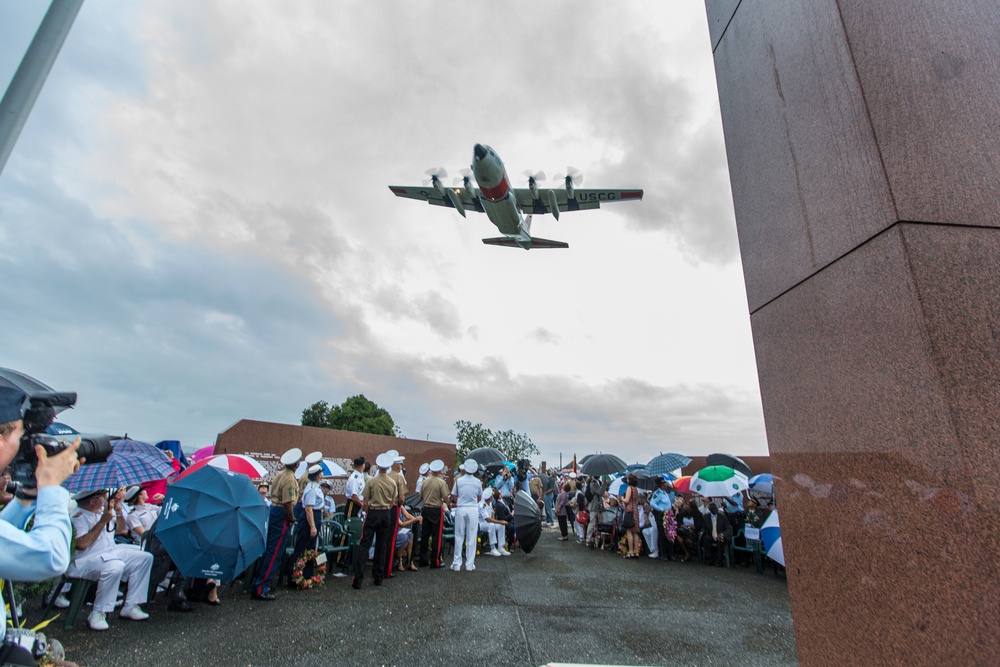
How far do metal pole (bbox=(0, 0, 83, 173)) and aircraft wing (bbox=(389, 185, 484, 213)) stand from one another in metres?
18.5

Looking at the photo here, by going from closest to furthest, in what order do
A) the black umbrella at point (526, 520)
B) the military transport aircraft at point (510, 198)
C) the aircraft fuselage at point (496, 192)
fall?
1. the black umbrella at point (526, 520)
2. the aircraft fuselage at point (496, 192)
3. the military transport aircraft at point (510, 198)

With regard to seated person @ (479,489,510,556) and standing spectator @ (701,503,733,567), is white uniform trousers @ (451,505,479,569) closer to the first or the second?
seated person @ (479,489,510,556)

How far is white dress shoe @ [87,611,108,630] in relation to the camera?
14.8ft

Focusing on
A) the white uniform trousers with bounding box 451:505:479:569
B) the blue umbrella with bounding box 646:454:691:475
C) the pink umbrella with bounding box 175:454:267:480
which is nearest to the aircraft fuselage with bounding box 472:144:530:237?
the blue umbrella with bounding box 646:454:691:475

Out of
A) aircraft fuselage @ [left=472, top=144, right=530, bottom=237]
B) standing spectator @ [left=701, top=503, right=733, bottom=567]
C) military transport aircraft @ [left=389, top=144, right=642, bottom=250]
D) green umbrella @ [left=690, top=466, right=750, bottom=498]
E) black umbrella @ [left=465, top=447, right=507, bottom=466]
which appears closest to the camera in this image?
standing spectator @ [left=701, top=503, right=733, bottom=567]

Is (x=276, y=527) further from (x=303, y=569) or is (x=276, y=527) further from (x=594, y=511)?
(x=594, y=511)

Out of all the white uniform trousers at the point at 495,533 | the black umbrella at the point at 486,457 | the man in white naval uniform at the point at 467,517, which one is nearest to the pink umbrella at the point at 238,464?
the man in white naval uniform at the point at 467,517

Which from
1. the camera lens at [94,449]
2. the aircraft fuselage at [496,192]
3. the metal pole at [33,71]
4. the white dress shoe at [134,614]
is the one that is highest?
the aircraft fuselage at [496,192]

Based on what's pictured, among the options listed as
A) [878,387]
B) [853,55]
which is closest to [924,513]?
[878,387]

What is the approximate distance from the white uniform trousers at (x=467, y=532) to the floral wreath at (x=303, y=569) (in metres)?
2.56

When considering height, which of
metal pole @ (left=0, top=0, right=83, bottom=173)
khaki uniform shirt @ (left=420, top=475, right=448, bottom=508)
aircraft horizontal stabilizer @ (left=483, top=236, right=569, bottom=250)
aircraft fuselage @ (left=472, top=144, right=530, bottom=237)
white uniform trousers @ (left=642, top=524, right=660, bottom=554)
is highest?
aircraft horizontal stabilizer @ (left=483, top=236, right=569, bottom=250)

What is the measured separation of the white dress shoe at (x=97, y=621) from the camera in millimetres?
4512

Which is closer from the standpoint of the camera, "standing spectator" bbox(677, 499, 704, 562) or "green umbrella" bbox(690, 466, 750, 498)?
"green umbrella" bbox(690, 466, 750, 498)

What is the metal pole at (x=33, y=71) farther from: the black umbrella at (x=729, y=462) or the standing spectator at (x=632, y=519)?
the black umbrella at (x=729, y=462)
